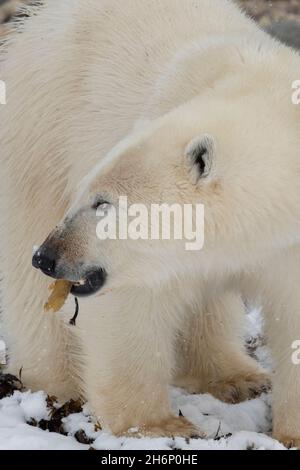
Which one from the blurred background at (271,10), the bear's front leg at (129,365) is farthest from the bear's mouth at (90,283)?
the blurred background at (271,10)

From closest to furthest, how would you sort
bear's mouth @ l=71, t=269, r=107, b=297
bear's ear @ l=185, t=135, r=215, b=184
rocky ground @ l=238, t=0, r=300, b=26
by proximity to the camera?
1. bear's ear @ l=185, t=135, r=215, b=184
2. bear's mouth @ l=71, t=269, r=107, b=297
3. rocky ground @ l=238, t=0, r=300, b=26

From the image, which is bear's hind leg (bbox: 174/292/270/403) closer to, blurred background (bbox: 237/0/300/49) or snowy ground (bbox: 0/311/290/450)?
snowy ground (bbox: 0/311/290/450)

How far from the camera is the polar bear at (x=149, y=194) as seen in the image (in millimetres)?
3395

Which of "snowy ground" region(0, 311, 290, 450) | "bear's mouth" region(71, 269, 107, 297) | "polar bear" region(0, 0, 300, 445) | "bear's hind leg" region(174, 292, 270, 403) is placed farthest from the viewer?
"bear's hind leg" region(174, 292, 270, 403)

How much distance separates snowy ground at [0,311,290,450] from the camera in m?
3.93

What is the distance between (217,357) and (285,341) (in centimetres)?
113

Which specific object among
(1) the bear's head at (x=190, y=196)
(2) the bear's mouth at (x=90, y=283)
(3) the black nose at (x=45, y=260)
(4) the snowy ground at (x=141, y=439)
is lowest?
(4) the snowy ground at (x=141, y=439)

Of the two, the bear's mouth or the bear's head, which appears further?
the bear's mouth

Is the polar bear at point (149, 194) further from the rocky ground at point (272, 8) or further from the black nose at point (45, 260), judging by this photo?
the rocky ground at point (272, 8)

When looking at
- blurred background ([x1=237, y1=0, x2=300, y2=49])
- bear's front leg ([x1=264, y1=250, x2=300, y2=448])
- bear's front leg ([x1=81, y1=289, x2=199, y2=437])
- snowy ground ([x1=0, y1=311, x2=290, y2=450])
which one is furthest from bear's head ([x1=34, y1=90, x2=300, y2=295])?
blurred background ([x1=237, y1=0, x2=300, y2=49])

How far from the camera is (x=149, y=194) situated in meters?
3.37

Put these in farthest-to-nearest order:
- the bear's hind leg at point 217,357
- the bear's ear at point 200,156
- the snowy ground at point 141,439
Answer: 1. the bear's hind leg at point 217,357
2. the snowy ground at point 141,439
3. the bear's ear at point 200,156
